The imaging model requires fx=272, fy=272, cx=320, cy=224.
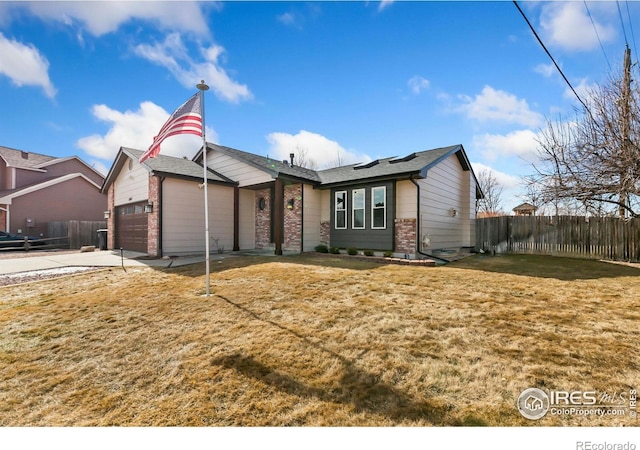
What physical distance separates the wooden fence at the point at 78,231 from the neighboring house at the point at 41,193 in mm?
2308

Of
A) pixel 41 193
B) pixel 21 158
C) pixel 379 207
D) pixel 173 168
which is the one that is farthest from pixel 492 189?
pixel 21 158

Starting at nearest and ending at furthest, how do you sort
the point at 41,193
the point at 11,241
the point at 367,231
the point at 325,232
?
the point at 367,231, the point at 325,232, the point at 11,241, the point at 41,193

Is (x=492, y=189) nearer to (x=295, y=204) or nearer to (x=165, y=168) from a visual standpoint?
(x=295, y=204)

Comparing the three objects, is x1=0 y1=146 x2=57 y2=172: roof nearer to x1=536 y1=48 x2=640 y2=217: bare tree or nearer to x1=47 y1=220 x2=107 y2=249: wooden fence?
x1=47 y1=220 x2=107 y2=249: wooden fence

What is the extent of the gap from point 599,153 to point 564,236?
337cm

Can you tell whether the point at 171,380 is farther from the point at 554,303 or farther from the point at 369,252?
the point at 369,252

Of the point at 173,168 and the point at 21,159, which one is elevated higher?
the point at 21,159

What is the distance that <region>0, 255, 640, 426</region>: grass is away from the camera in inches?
88.6

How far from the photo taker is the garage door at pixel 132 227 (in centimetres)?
1286

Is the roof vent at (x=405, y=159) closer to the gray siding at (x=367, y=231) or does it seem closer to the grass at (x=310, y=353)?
the gray siding at (x=367, y=231)

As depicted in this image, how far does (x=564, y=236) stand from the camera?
37.2ft

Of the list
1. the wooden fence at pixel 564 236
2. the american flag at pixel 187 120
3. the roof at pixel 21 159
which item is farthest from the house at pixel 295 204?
the roof at pixel 21 159
